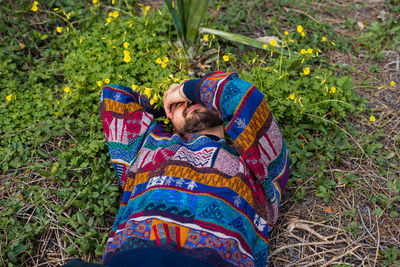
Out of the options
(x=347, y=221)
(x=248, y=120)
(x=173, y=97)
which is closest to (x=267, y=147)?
(x=248, y=120)

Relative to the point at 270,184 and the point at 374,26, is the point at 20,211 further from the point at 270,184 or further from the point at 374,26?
the point at 374,26

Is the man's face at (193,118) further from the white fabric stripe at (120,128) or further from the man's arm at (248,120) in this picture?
the white fabric stripe at (120,128)

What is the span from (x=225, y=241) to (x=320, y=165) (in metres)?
1.09

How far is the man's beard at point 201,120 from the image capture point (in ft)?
6.27

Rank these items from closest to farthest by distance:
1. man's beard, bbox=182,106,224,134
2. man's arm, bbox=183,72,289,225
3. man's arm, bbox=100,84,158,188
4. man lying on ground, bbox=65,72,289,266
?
man lying on ground, bbox=65,72,289,266 → man's arm, bbox=183,72,289,225 → man's beard, bbox=182,106,224,134 → man's arm, bbox=100,84,158,188

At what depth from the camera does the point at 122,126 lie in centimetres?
203

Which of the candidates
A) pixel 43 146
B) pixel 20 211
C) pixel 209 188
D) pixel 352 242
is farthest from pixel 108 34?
pixel 352 242

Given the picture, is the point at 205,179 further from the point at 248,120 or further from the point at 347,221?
the point at 347,221

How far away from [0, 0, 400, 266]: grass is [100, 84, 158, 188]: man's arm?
15 centimetres

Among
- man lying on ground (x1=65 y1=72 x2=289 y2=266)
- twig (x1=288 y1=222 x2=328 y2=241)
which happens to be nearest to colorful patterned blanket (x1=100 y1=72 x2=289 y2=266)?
man lying on ground (x1=65 y1=72 x2=289 y2=266)

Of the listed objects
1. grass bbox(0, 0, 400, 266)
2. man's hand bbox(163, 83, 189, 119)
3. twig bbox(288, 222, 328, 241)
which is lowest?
twig bbox(288, 222, 328, 241)

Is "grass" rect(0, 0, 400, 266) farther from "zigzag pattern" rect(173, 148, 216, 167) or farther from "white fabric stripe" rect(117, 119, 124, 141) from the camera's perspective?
"zigzag pattern" rect(173, 148, 216, 167)

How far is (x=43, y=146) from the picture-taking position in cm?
239

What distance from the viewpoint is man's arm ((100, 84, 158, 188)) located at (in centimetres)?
202
